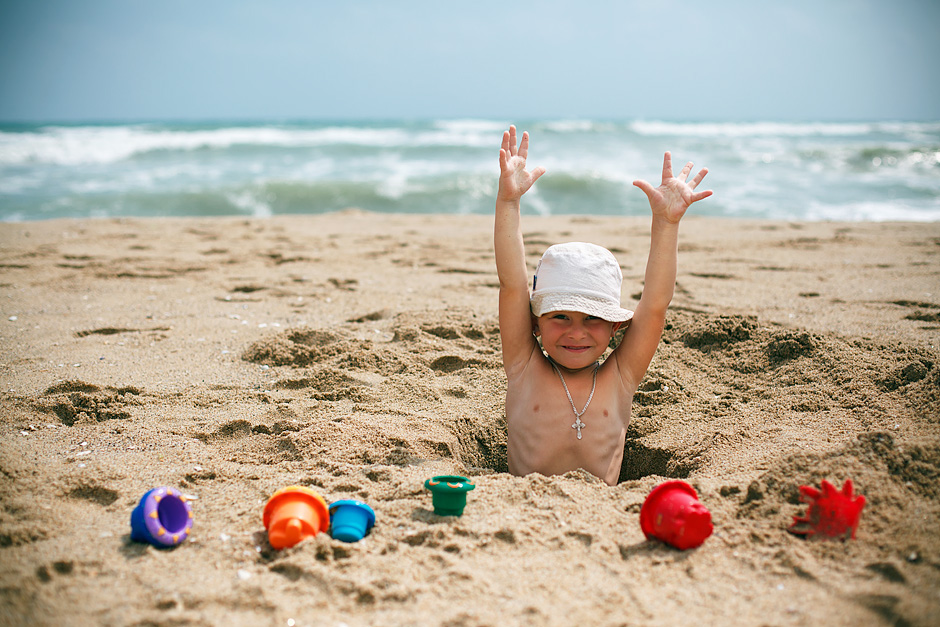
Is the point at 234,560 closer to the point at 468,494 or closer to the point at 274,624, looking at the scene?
the point at 274,624

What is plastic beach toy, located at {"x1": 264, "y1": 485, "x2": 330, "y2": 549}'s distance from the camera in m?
1.69

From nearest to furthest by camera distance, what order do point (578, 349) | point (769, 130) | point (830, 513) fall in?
1. point (830, 513)
2. point (578, 349)
3. point (769, 130)

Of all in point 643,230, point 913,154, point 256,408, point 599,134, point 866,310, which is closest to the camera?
point 256,408

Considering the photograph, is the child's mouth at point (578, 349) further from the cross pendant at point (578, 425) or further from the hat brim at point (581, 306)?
the cross pendant at point (578, 425)

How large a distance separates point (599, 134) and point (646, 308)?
69.2ft

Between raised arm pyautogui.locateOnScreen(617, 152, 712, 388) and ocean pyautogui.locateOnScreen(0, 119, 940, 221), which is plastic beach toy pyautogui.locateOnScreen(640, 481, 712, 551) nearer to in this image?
raised arm pyautogui.locateOnScreen(617, 152, 712, 388)

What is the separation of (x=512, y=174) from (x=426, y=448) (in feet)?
3.62

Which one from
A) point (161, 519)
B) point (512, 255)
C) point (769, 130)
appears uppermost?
point (769, 130)

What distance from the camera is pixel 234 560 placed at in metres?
1.68

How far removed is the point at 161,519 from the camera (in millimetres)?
1761

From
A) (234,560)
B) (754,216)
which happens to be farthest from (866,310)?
(754,216)

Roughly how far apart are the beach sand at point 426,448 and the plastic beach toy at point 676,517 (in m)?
0.04

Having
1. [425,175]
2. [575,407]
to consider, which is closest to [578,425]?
[575,407]

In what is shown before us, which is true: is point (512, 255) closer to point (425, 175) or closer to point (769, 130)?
point (425, 175)
